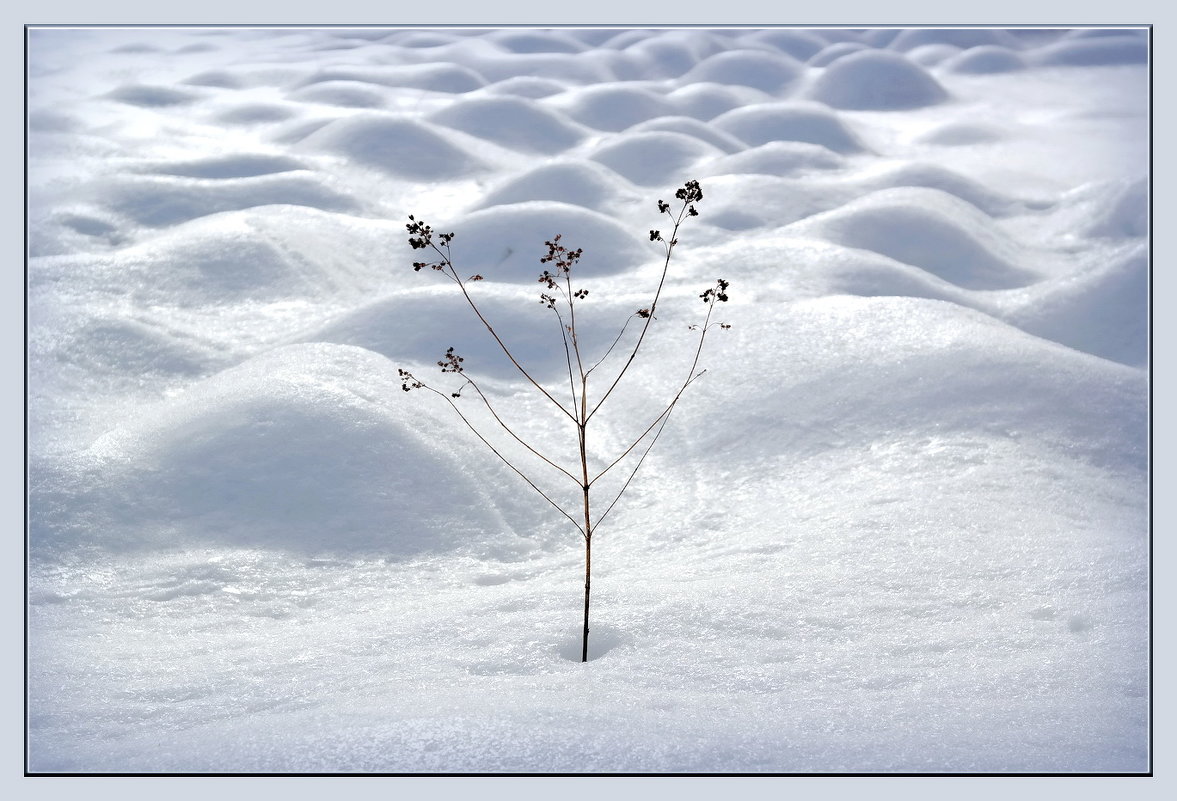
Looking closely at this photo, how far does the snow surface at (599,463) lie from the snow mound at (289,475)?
0.01 metres

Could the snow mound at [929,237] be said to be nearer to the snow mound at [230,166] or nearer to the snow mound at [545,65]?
the snow mound at [230,166]

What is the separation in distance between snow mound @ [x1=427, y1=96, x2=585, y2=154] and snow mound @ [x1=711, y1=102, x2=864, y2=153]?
1.66 meters

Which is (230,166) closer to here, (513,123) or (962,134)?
(513,123)

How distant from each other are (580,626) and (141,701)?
1039 mm

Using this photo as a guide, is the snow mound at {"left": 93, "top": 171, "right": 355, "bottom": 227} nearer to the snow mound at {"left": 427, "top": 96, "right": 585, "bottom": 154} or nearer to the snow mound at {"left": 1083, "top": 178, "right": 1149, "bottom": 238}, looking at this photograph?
the snow mound at {"left": 427, "top": 96, "right": 585, "bottom": 154}

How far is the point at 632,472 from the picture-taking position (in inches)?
144

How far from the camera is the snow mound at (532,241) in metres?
6.16

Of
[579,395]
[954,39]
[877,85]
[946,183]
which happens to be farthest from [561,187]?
[954,39]

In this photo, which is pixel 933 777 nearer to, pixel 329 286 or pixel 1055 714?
pixel 1055 714

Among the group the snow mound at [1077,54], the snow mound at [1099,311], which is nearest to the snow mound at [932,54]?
the snow mound at [1077,54]

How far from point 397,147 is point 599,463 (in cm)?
589

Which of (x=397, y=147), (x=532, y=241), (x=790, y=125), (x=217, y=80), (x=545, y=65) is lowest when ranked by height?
(x=532, y=241)

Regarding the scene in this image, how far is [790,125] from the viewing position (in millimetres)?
10055

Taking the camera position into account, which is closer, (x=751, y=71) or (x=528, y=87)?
(x=528, y=87)
